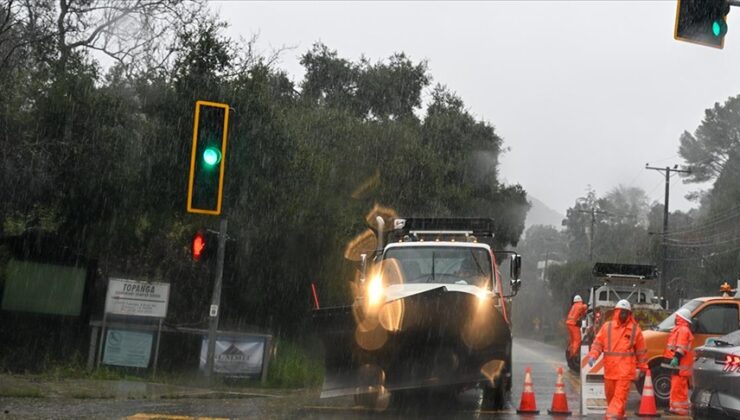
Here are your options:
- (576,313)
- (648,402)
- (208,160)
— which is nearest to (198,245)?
(208,160)

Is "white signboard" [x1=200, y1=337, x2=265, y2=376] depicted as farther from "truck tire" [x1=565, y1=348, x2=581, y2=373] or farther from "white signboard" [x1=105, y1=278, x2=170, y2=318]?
"truck tire" [x1=565, y1=348, x2=581, y2=373]

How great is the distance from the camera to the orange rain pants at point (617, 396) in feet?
37.1

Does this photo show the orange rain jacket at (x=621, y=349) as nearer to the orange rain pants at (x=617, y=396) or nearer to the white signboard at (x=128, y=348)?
the orange rain pants at (x=617, y=396)

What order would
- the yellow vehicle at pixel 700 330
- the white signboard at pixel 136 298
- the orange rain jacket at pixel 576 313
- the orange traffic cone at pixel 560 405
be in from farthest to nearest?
the orange rain jacket at pixel 576 313 < the white signboard at pixel 136 298 < the yellow vehicle at pixel 700 330 < the orange traffic cone at pixel 560 405

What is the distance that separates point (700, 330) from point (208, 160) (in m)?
8.78

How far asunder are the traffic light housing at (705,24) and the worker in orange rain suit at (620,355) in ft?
11.9

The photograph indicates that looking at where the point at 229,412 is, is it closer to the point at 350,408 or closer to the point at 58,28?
the point at 350,408

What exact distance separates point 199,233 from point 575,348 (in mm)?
11863

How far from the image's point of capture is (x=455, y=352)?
12422mm

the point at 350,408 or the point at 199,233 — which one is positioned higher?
the point at 199,233

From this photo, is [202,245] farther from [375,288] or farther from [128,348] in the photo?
[128,348]

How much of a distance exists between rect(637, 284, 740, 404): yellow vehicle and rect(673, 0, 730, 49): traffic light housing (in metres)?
5.31

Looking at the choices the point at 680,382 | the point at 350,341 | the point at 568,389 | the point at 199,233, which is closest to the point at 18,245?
the point at 199,233

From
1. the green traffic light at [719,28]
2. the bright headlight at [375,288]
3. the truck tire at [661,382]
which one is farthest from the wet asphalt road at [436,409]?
the green traffic light at [719,28]
